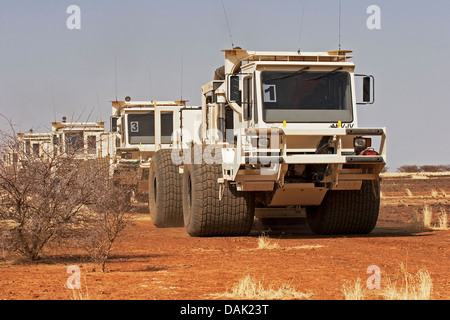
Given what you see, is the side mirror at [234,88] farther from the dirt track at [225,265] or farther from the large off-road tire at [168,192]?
the large off-road tire at [168,192]

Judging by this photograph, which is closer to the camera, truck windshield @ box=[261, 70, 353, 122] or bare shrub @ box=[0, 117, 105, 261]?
bare shrub @ box=[0, 117, 105, 261]

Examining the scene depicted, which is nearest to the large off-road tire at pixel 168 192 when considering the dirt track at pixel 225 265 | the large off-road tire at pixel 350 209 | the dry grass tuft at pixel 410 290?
the dirt track at pixel 225 265

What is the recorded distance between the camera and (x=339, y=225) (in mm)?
16953

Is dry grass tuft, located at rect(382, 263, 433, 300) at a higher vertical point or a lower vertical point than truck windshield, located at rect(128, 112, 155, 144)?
lower

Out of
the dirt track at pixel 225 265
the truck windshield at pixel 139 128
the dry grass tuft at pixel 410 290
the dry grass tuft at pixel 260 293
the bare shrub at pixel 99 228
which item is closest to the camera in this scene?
the dry grass tuft at pixel 410 290

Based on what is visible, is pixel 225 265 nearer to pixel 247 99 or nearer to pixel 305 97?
pixel 247 99

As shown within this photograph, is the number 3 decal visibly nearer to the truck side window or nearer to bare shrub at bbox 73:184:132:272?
the truck side window

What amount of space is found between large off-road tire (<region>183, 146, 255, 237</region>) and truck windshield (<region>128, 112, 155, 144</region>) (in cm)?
1078

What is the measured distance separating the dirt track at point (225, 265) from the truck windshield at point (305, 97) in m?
2.30

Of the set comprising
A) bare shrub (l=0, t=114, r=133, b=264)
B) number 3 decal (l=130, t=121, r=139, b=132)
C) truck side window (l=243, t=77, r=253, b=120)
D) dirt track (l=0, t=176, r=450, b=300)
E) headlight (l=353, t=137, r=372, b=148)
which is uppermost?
truck side window (l=243, t=77, r=253, b=120)

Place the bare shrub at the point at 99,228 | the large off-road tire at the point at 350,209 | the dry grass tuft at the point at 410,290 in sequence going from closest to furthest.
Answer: the dry grass tuft at the point at 410,290 < the bare shrub at the point at 99,228 < the large off-road tire at the point at 350,209

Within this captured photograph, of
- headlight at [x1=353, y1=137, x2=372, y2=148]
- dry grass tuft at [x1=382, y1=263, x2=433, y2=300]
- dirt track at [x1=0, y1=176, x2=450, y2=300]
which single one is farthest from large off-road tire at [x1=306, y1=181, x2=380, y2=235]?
dry grass tuft at [x1=382, y1=263, x2=433, y2=300]

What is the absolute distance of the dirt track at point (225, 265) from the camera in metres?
9.70

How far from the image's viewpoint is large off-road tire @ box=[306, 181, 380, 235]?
16.7m
